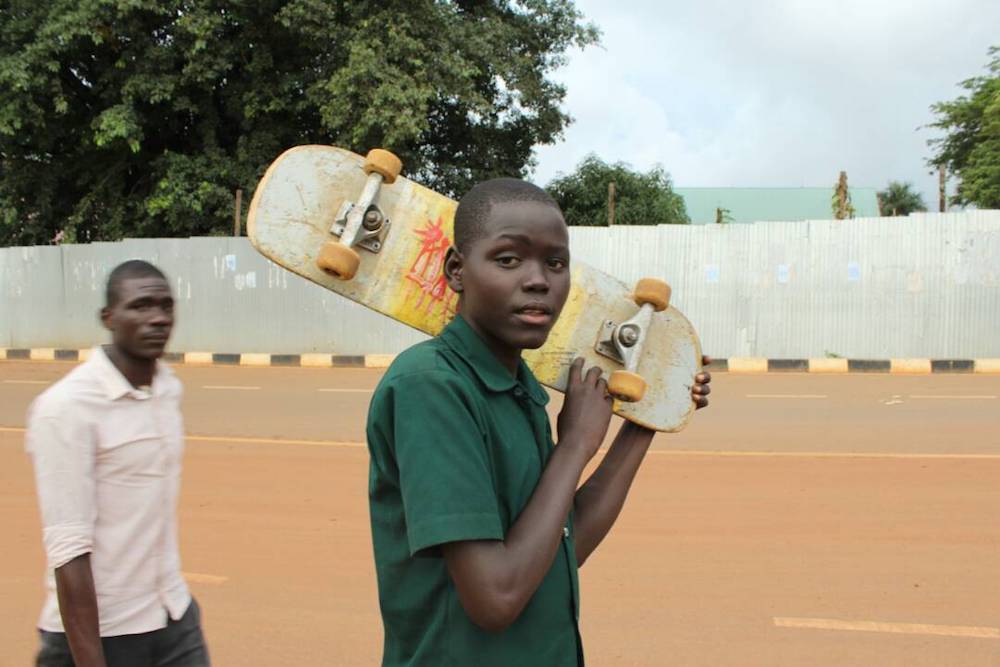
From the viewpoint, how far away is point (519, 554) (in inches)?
47.3

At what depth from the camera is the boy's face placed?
1.28 m

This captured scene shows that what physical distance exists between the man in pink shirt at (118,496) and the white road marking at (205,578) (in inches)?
85.9

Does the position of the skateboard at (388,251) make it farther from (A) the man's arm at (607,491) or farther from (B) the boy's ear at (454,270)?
(B) the boy's ear at (454,270)

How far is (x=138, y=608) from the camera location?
2.12 meters

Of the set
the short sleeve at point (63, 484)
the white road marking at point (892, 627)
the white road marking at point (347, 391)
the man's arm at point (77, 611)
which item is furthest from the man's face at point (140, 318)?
the white road marking at point (347, 391)

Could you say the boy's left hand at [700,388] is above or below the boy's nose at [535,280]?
below


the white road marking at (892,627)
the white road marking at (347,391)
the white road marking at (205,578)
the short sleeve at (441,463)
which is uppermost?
the short sleeve at (441,463)

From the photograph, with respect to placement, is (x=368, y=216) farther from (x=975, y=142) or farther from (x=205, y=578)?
(x=975, y=142)

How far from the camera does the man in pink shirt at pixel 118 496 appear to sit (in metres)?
1.98

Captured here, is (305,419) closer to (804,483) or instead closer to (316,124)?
(804,483)

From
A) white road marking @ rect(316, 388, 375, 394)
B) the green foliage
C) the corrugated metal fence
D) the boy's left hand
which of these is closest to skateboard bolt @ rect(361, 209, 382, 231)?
the boy's left hand

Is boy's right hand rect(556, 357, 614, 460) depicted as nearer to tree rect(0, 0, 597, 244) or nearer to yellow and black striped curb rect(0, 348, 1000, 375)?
yellow and black striped curb rect(0, 348, 1000, 375)

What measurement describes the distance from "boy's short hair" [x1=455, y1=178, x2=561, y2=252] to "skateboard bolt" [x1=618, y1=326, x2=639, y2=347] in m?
0.36

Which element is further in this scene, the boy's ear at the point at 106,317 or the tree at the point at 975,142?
the tree at the point at 975,142
